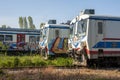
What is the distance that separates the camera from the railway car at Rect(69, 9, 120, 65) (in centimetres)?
1634

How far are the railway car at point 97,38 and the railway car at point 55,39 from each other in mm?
6312

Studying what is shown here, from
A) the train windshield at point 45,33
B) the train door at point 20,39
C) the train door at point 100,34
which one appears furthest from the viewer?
the train door at point 20,39

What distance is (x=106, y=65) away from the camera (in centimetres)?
1739

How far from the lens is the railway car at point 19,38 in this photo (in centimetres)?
3169

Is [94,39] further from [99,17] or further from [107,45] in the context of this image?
[99,17]

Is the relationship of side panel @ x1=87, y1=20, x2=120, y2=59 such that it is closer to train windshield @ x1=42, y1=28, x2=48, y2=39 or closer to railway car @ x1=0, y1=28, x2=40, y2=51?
train windshield @ x1=42, y1=28, x2=48, y2=39

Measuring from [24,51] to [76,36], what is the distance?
625 inches

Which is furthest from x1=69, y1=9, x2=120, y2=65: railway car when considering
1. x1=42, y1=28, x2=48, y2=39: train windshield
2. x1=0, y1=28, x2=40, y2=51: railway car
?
x1=0, y1=28, x2=40, y2=51: railway car

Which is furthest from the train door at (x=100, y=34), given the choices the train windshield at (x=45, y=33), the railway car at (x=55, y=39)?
the train windshield at (x=45, y=33)

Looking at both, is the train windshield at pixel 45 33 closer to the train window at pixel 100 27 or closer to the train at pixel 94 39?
the train at pixel 94 39

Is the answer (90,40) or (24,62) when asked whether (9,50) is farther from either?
(90,40)

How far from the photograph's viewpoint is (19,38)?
106 ft

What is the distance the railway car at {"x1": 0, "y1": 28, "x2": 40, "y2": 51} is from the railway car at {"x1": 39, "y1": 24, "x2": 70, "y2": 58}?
8.64 m

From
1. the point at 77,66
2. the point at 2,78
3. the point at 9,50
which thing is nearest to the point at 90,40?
the point at 77,66
